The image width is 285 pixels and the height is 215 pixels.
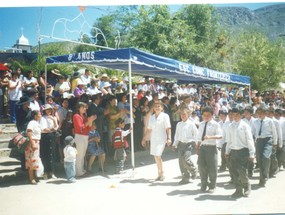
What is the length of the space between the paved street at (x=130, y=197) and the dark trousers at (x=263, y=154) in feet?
0.93

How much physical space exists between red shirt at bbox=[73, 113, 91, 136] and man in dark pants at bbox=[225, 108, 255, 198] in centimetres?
315

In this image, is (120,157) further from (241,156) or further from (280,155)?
(280,155)

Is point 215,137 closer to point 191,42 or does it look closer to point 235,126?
point 235,126

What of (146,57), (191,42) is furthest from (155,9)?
(146,57)

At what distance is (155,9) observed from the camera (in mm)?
22453

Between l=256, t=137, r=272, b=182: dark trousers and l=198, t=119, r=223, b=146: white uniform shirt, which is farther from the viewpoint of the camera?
l=256, t=137, r=272, b=182: dark trousers

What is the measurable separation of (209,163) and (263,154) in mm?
1378

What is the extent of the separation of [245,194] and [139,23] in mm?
17789

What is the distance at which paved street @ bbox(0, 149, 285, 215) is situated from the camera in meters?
5.25

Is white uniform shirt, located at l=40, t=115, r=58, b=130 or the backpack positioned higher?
white uniform shirt, located at l=40, t=115, r=58, b=130

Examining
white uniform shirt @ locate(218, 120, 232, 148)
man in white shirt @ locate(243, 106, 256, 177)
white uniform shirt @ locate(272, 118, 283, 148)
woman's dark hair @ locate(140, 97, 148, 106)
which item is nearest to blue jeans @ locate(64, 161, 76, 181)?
white uniform shirt @ locate(218, 120, 232, 148)

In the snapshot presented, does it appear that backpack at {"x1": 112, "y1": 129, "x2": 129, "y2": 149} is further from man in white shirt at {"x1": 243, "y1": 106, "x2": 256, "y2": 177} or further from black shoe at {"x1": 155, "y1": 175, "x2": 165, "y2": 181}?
man in white shirt at {"x1": 243, "y1": 106, "x2": 256, "y2": 177}

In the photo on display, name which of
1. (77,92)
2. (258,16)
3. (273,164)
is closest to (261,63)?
(258,16)

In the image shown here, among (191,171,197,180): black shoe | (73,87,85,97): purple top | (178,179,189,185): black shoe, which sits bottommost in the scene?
(178,179,189,185): black shoe
